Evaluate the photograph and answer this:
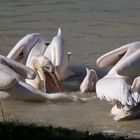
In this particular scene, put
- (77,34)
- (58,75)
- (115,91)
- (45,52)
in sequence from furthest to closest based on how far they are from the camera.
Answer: (77,34) → (45,52) → (58,75) → (115,91)

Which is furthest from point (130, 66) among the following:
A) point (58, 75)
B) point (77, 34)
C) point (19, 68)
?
point (77, 34)

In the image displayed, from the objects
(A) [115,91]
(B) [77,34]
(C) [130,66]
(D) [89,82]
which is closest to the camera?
(A) [115,91]

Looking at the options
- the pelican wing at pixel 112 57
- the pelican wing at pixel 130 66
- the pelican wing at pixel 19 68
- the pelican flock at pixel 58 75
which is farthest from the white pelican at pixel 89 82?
the pelican wing at pixel 130 66

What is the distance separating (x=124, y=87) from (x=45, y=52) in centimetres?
237

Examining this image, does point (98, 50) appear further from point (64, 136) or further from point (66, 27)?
point (64, 136)

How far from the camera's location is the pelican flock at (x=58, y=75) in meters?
8.38

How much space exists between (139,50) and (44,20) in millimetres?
7020

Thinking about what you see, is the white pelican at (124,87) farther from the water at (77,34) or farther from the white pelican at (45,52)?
the white pelican at (45,52)

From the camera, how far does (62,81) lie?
10617 mm

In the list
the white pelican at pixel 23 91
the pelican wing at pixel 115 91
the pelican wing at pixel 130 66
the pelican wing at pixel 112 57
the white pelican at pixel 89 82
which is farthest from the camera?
the white pelican at pixel 89 82

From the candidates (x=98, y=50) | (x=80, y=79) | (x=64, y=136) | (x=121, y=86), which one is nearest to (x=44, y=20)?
(x=98, y=50)

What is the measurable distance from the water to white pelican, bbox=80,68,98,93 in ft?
0.47

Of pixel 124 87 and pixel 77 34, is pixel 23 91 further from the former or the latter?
pixel 77 34

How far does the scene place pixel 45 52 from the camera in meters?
10.4
